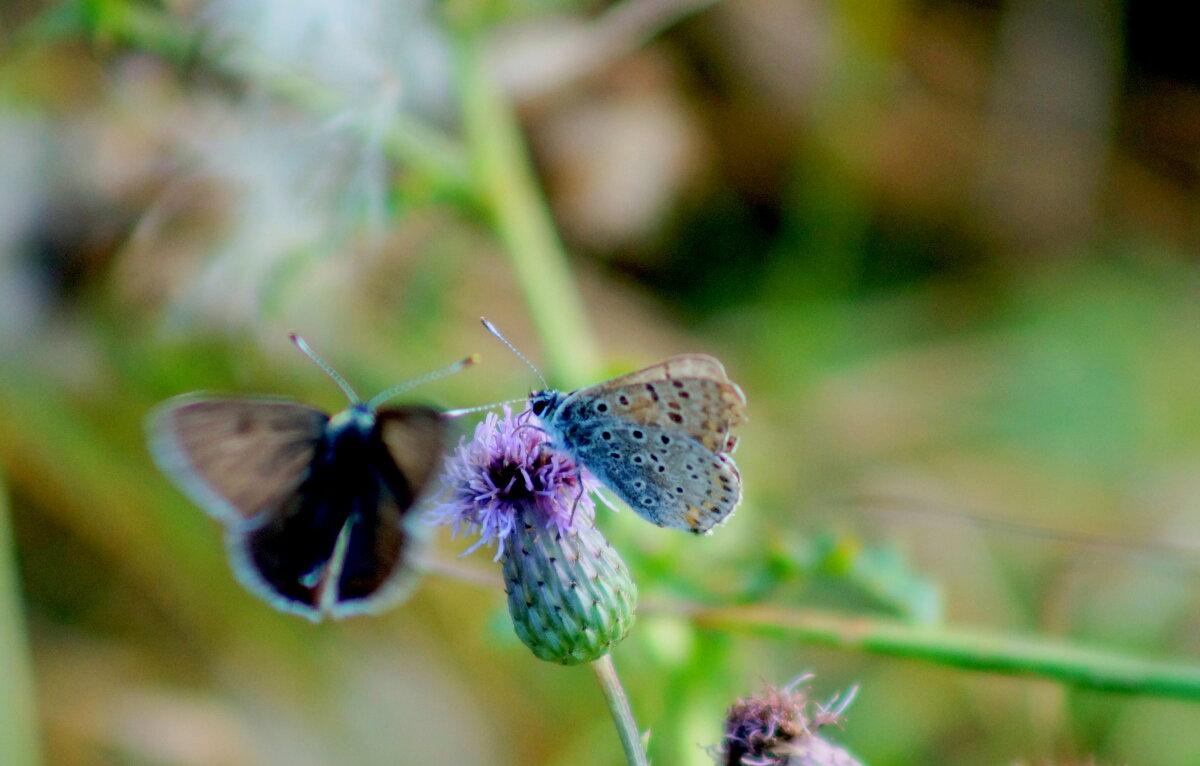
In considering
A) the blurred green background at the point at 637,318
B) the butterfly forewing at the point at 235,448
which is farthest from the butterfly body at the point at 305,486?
the blurred green background at the point at 637,318

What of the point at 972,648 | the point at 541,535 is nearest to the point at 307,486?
the point at 541,535

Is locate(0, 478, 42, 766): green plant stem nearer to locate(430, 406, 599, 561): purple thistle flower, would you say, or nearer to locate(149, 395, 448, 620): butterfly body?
locate(149, 395, 448, 620): butterfly body

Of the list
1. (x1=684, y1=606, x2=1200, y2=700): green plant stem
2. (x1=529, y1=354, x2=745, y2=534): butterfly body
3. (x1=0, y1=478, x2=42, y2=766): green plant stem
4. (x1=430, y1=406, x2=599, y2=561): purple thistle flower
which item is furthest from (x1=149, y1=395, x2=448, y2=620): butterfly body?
(x1=0, y1=478, x2=42, y2=766): green plant stem

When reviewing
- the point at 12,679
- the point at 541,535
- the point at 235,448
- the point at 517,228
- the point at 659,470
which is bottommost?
the point at 12,679

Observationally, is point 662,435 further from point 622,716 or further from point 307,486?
point 307,486

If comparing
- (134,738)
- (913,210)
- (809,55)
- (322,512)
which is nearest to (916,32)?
(809,55)

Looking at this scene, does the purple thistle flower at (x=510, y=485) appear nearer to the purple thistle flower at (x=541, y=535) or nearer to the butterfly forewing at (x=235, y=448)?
the purple thistle flower at (x=541, y=535)
